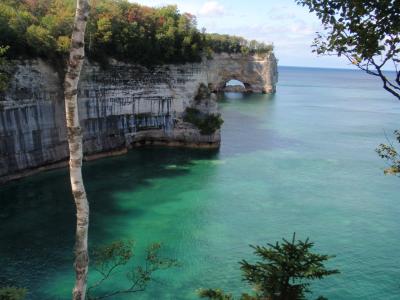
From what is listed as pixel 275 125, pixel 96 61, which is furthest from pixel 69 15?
pixel 275 125

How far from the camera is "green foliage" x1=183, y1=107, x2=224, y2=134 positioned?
135 ft

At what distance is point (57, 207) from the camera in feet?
85.9

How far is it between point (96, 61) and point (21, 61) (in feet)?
22.8

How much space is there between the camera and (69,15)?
108 ft

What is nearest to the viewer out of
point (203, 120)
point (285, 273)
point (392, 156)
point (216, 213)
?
point (285, 273)

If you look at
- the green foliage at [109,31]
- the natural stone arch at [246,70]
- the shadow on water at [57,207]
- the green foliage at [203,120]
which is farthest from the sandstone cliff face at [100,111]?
the natural stone arch at [246,70]

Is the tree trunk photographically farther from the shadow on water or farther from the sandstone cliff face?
the sandstone cliff face

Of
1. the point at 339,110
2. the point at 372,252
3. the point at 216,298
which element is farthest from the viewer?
the point at 339,110

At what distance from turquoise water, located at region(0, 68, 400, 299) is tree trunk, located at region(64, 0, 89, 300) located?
8.75 metres

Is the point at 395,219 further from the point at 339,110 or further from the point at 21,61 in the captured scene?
the point at 339,110

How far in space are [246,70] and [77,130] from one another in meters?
88.2

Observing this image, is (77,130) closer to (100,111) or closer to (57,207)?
(57,207)

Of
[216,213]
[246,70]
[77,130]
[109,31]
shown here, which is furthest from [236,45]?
[77,130]

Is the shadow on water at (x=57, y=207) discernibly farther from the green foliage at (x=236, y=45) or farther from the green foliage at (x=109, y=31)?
the green foliage at (x=236, y=45)
